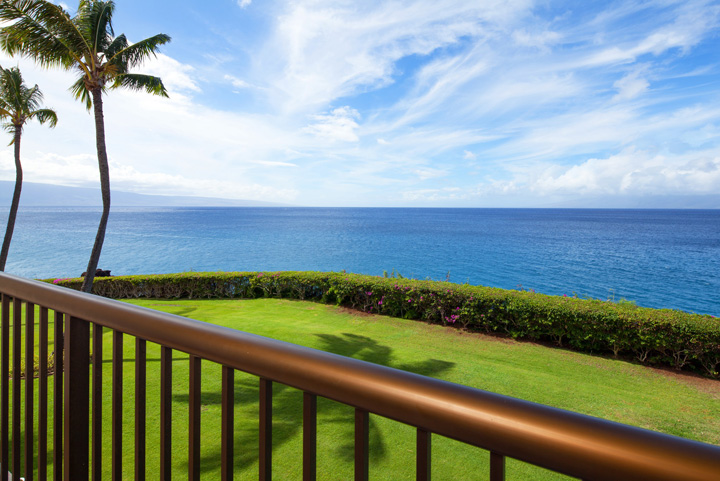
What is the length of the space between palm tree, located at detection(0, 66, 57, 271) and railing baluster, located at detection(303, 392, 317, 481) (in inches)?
600

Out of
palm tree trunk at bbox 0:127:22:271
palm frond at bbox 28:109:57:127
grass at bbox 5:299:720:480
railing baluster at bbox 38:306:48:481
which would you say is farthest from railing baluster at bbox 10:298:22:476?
palm frond at bbox 28:109:57:127

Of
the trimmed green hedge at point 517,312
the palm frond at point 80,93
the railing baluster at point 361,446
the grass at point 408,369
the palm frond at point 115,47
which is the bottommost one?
the grass at point 408,369

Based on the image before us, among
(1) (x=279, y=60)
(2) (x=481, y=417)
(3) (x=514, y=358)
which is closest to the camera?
(2) (x=481, y=417)

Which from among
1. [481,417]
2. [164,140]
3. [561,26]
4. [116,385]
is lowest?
[116,385]

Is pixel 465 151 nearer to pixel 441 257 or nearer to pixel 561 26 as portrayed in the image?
pixel 441 257

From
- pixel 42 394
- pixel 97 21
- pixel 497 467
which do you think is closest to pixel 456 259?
pixel 97 21

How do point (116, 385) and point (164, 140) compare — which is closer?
point (116, 385)

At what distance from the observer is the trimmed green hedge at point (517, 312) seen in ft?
21.9

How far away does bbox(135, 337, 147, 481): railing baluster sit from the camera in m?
1.17

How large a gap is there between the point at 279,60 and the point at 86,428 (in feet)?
50.2

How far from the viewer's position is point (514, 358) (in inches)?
285

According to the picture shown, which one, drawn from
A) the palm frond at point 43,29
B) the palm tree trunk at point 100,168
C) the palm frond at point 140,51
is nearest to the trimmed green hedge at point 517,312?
the palm tree trunk at point 100,168

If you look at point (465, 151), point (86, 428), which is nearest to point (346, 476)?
point (86, 428)

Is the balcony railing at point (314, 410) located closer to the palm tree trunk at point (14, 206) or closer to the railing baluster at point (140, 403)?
the railing baluster at point (140, 403)
